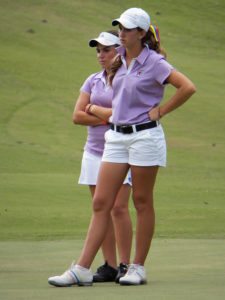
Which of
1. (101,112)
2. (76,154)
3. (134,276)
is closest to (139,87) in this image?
(101,112)

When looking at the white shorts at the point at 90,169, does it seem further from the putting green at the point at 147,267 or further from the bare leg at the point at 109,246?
the putting green at the point at 147,267

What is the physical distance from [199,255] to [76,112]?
160cm

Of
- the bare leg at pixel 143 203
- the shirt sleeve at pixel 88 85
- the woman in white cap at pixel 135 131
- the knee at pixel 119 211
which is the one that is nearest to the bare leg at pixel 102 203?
the woman in white cap at pixel 135 131

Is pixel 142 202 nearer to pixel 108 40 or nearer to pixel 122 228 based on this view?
pixel 122 228

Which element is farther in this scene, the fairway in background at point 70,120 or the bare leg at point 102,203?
the fairway in background at point 70,120

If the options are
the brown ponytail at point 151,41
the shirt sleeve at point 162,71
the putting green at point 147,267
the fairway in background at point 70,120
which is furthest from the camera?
the fairway in background at point 70,120

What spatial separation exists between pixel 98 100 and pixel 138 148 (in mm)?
626

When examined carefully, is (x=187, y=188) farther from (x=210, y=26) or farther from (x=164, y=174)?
(x=210, y=26)

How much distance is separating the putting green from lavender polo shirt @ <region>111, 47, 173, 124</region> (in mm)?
994

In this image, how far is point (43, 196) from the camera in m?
12.3

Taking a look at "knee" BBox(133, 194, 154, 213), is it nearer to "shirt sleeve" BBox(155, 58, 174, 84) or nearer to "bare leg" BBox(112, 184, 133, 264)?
"bare leg" BBox(112, 184, 133, 264)

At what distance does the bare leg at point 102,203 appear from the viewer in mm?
6344

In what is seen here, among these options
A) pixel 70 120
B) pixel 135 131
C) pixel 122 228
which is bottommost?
pixel 70 120

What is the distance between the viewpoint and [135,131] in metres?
6.30
